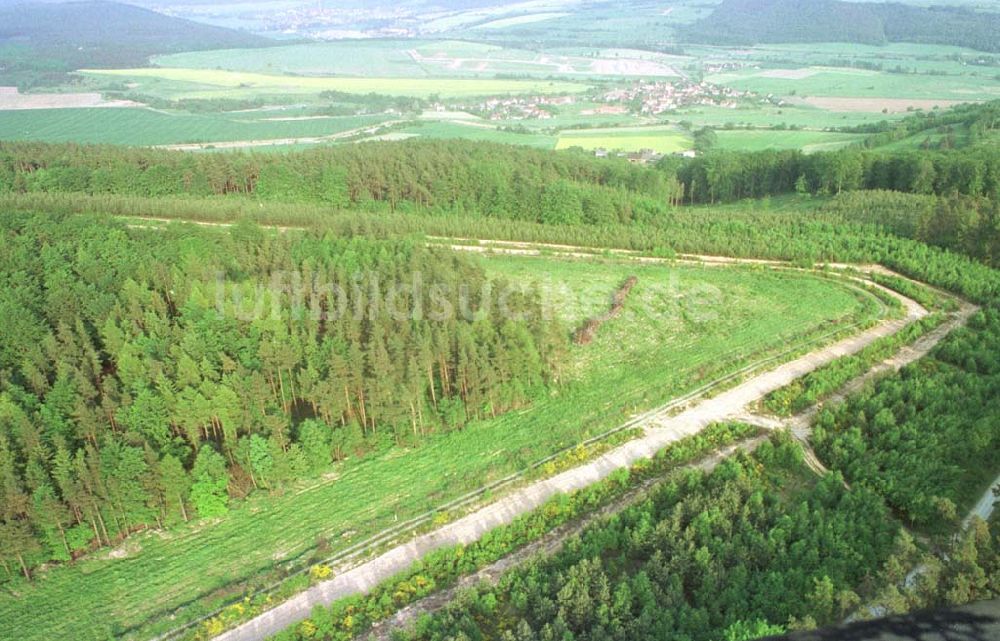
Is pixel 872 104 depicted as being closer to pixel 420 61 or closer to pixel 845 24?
pixel 845 24

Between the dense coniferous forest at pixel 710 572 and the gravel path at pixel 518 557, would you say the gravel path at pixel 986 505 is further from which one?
the gravel path at pixel 518 557

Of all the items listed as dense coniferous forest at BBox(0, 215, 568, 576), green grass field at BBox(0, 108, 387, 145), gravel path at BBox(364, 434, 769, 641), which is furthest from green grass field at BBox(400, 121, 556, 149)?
gravel path at BBox(364, 434, 769, 641)

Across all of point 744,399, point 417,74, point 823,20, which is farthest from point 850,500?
point 823,20

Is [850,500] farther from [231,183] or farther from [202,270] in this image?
[231,183]

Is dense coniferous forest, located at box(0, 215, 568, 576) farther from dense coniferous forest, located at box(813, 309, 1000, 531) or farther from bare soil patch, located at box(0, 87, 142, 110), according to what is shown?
bare soil patch, located at box(0, 87, 142, 110)

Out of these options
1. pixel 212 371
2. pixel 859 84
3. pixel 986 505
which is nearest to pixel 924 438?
pixel 986 505

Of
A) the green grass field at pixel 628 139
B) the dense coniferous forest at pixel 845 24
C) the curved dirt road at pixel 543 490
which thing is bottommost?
the curved dirt road at pixel 543 490

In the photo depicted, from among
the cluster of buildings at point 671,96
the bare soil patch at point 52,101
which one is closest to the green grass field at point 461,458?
the cluster of buildings at point 671,96
